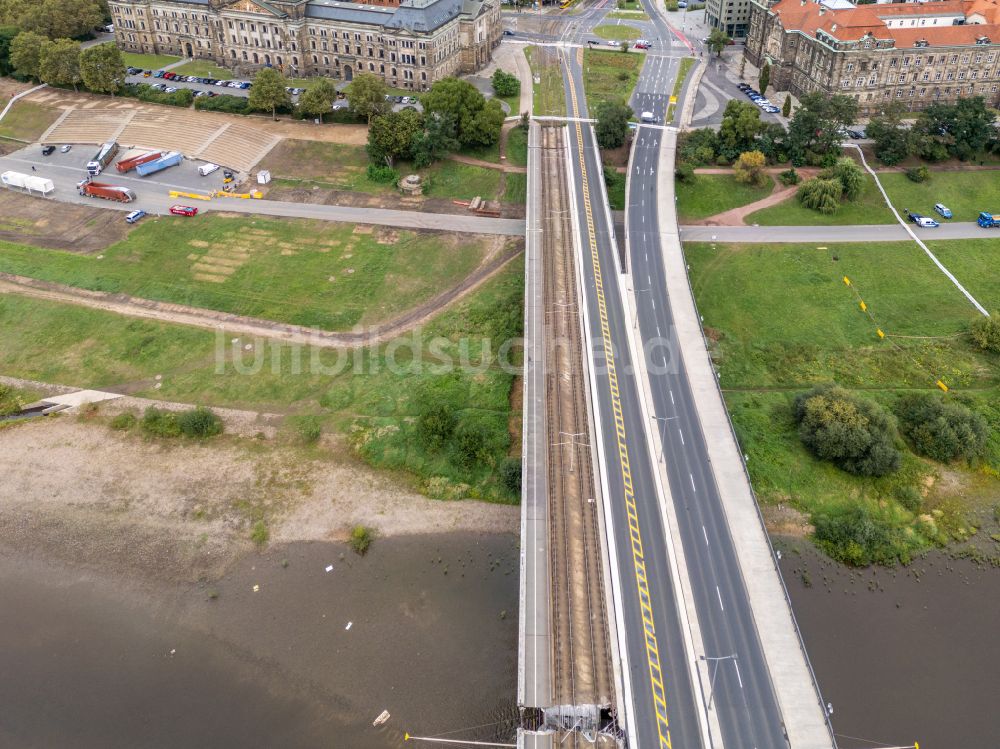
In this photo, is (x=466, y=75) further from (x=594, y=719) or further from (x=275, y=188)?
(x=594, y=719)

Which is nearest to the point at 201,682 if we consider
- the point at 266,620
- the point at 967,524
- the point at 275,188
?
the point at 266,620

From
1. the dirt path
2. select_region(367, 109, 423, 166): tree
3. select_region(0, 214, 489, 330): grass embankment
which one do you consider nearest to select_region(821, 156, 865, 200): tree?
the dirt path

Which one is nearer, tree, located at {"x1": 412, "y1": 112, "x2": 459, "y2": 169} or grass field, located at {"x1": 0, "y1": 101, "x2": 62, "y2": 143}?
tree, located at {"x1": 412, "y1": 112, "x2": 459, "y2": 169}

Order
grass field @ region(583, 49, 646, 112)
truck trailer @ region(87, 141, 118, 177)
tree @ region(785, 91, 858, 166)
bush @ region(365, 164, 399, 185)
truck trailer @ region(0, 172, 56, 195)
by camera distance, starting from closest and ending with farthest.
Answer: truck trailer @ region(0, 172, 56, 195), bush @ region(365, 164, 399, 185), truck trailer @ region(87, 141, 118, 177), tree @ region(785, 91, 858, 166), grass field @ region(583, 49, 646, 112)

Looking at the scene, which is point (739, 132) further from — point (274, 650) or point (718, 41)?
point (274, 650)

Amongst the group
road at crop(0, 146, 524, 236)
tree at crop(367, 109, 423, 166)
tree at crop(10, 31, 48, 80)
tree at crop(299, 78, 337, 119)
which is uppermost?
tree at crop(10, 31, 48, 80)

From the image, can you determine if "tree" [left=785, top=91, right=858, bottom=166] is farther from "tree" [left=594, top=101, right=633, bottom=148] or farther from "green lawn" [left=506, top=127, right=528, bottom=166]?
"green lawn" [left=506, top=127, right=528, bottom=166]

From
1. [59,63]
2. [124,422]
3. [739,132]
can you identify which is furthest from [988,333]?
[59,63]

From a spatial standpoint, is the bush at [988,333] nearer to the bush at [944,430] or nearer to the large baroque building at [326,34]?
the bush at [944,430]
